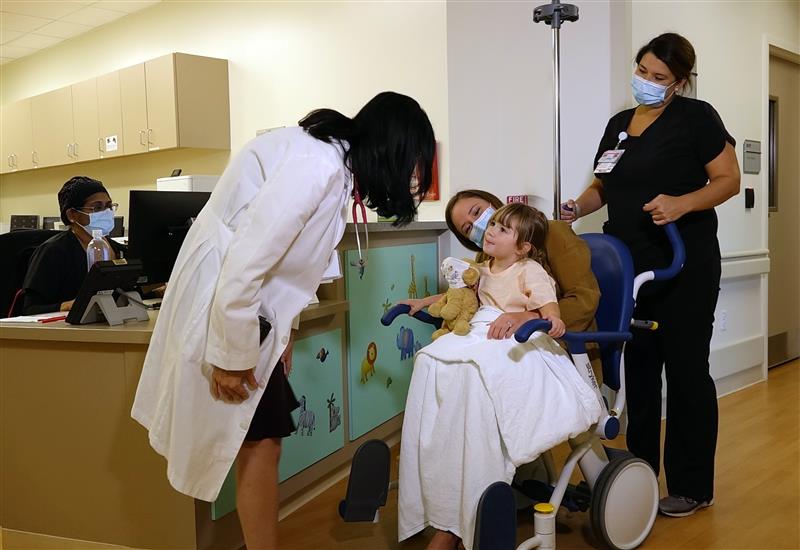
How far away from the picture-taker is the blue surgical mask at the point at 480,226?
1.95 meters

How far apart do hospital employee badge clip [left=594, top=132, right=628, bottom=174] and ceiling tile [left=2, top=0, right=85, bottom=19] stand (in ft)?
16.1

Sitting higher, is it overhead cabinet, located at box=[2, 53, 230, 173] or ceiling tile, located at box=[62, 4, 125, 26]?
ceiling tile, located at box=[62, 4, 125, 26]

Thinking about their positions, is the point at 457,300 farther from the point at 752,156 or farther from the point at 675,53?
the point at 752,156

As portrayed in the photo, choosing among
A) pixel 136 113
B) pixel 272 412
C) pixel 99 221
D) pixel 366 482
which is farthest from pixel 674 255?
pixel 136 113

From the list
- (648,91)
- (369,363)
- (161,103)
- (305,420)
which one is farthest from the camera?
(161,103)

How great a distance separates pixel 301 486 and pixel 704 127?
1.68 metres

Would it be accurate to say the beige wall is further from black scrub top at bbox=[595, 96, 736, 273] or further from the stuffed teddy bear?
the stuffed teddy bear

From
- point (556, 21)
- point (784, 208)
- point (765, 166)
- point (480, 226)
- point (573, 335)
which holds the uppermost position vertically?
point (556, 21)

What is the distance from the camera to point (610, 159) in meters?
2.12

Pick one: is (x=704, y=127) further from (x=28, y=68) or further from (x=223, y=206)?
(x=28, y=68)

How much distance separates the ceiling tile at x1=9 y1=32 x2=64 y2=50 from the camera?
247 inches

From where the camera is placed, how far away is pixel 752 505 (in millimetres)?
2195

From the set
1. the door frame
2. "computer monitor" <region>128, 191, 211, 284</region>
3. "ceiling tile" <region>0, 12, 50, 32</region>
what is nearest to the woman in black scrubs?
"computer monitor" <region>128, 191, 211, 284</region>

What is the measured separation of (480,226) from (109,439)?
47.3 inches
